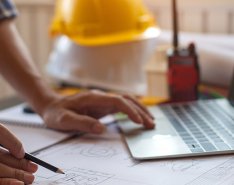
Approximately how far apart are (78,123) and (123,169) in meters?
0.19

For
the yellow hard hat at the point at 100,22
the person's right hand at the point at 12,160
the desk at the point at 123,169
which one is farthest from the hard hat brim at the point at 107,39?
the person's right hand at the point at 12,160

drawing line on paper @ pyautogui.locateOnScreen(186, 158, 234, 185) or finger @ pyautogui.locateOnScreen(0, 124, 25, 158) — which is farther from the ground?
finger @ pyautogui.locateOnScreen(0, 124, 25, 158)

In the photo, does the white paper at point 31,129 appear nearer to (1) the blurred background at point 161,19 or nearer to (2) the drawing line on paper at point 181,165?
(2) the drawing line on paper at point 181,165

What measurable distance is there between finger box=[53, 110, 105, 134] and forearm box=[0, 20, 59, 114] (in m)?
0.09

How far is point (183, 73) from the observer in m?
0.94

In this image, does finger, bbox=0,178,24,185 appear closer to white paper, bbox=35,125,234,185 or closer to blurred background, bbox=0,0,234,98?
white paper, bbox=35,125,234,185

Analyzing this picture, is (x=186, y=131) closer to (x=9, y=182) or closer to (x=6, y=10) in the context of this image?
(x=9, y=182)

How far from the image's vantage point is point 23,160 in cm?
58

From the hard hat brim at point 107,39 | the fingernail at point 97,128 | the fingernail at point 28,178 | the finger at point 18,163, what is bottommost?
the fingernail at point 97,128

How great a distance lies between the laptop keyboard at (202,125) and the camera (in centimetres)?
65

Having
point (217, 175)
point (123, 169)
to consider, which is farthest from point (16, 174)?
point (217, 175)

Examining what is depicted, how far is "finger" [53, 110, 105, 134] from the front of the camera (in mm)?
765

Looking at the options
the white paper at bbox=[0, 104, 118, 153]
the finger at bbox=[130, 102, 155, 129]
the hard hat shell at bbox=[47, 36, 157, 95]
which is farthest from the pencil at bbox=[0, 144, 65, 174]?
the hard hat shell at bbox=[47, 36, 157, 95]

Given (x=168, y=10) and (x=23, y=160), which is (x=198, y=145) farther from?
(x=168, y=10)
